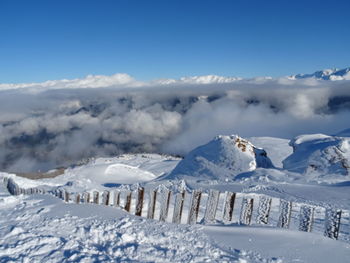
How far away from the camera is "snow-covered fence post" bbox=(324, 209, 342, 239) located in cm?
664

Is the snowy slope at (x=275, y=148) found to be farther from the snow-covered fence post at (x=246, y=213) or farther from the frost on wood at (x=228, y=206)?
the snow-covered fence post at (x=246, y=213)

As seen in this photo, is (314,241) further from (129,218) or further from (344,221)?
(344,221)

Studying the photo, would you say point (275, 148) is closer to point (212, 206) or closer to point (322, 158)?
point (322, 158)

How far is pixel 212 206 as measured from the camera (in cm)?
816

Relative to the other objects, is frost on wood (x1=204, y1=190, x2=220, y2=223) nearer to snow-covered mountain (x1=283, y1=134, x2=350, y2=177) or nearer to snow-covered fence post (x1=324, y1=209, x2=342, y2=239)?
snow-covered fence post (x1=324, y1=209, x2=342, y2=239)

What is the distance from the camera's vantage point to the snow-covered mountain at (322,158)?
72.6ft

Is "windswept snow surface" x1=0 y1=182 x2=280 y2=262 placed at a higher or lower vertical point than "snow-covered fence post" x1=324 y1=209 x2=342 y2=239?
lower

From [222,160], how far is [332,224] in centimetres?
1970

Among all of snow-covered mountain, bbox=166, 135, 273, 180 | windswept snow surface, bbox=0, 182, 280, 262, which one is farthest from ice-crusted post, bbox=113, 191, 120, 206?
snow-covered mountain, bbox=166, 135, 273, 180

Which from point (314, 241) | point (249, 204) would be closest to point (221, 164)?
point (249, 204)

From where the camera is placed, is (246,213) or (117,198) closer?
(246,213)

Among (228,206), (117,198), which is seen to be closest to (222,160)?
(117,198)

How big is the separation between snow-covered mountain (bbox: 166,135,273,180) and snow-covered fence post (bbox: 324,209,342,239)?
1758 cm

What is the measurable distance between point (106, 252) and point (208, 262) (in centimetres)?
199
